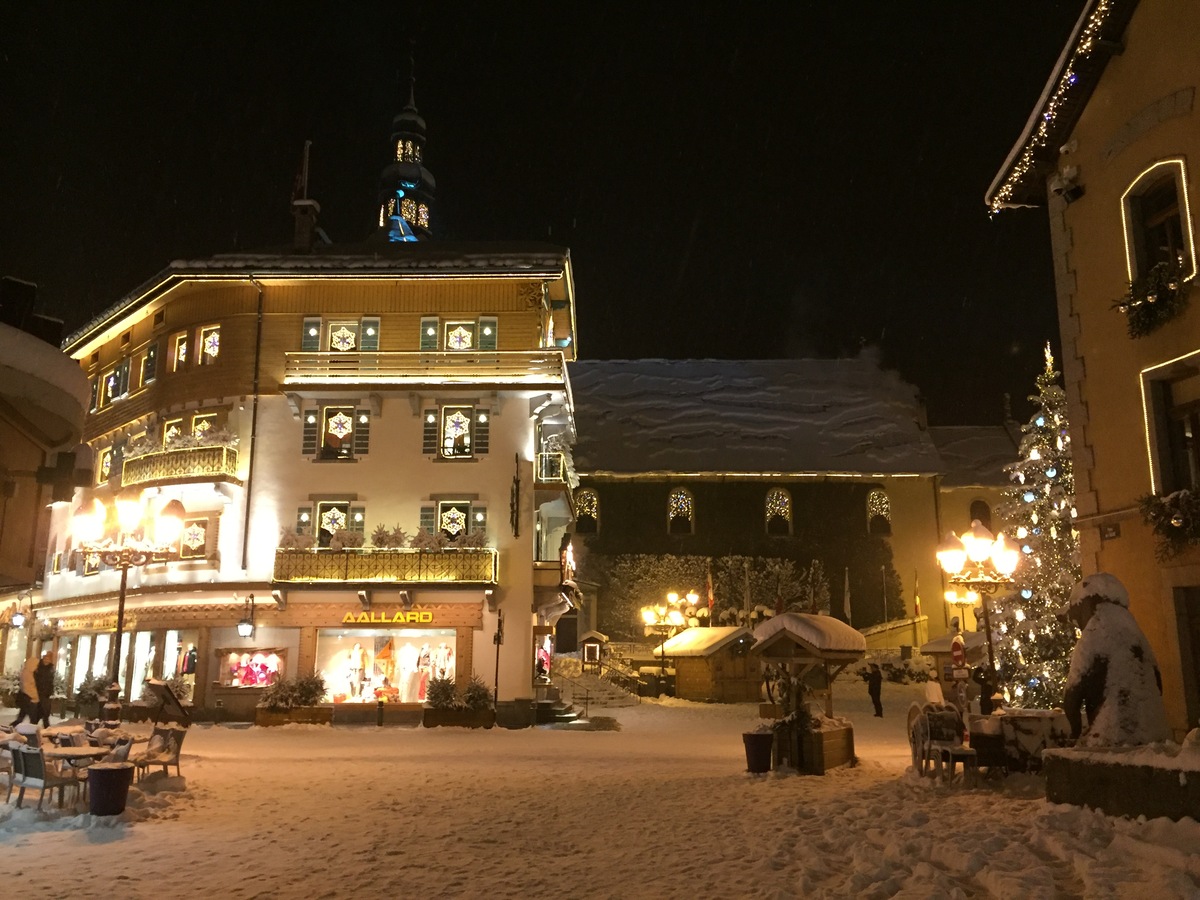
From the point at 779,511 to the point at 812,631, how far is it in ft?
108

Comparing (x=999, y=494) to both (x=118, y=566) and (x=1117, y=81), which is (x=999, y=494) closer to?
(x=1117, y=81)

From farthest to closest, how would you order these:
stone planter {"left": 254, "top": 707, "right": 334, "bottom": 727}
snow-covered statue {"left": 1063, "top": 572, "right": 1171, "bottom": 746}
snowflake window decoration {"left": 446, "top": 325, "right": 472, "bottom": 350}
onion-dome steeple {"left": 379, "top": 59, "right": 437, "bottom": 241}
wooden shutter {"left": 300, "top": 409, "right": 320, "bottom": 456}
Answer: onion-dome steeple {"left": 379, "top": 59, "right": 437, "bottom": 241}
snowflake window decoration {"left": 446, "top": 325, "right": 472, "bottom": 350}
wooden shutter {"left": 300, "top": 409, "right": 320, "bottom": 456}
stone planter {"left": 254, "top": 707, "right": 334, "bottom": 727}
snow-covered statue {"left": 1063, "top": 572, "right": 1171, "bottom": 746}

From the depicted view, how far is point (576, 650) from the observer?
4647 cm

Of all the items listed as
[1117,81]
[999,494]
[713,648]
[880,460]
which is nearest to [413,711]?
[713,648]

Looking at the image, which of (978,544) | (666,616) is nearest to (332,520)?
(666,616)

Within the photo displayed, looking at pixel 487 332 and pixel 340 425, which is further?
pixel 487 332

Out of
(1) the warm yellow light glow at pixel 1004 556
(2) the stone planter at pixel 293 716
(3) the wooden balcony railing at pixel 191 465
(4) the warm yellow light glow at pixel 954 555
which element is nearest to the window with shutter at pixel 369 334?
(3) the wooden balcony railing at pixel 191 465

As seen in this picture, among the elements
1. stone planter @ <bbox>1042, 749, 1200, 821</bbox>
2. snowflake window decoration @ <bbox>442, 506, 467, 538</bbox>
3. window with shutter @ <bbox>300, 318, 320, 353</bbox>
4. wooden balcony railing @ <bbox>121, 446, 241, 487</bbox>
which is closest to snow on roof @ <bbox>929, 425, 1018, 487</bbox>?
snowflake window decoration @ <bbox>442, 506, 467, 538</bbox>

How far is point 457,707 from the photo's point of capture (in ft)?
86.8

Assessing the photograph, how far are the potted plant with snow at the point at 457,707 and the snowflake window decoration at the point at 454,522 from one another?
4.64 metres

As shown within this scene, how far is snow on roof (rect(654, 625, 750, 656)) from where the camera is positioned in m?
35.8

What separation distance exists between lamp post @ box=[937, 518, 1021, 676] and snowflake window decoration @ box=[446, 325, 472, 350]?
18.6 meters

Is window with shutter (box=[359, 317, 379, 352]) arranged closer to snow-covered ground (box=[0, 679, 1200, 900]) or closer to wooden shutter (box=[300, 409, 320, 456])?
wooden shutter (box=[300, 409, 320, 456])

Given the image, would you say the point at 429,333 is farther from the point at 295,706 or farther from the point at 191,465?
the point at 295,706
